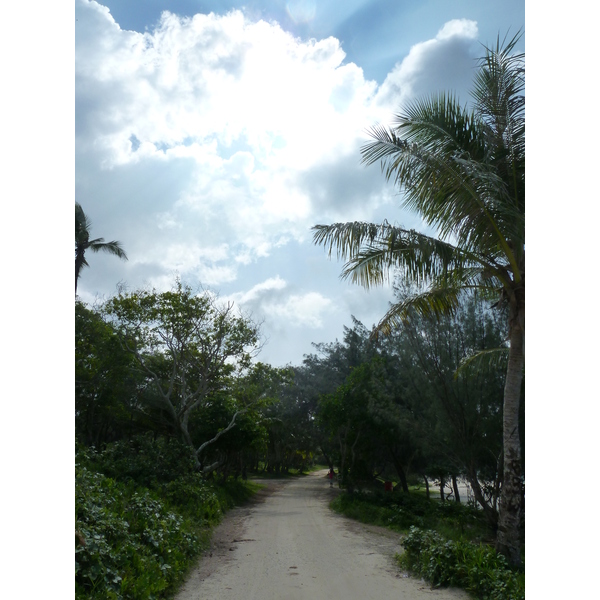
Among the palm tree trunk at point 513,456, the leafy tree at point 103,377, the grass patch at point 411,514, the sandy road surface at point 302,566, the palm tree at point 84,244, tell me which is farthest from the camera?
the leafy tree at point 103,377

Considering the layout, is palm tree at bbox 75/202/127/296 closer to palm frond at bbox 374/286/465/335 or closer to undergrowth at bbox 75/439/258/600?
undergrowth at bbox 75/439/258/600

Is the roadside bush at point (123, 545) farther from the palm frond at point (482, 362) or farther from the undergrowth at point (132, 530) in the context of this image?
the palm frond at point (482, 362)

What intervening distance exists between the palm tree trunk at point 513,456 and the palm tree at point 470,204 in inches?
0.5

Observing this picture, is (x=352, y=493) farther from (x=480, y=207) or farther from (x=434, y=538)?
(x=480, y=207)

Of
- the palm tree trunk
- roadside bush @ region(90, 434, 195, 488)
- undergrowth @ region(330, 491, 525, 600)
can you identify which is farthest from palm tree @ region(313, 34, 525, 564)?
roadside bush @ region(90, 434, 195, 488)

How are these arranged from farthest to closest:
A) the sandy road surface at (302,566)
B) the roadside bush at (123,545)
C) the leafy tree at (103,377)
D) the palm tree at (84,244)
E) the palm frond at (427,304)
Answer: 1. the leafy tree at (103,377)
2. the palm tree at (84,244)
3. the palm frond at (427,304)
4. the sandy road surface at (302,566)
5. the roadside bush at (123,545)

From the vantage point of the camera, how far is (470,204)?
554 cm

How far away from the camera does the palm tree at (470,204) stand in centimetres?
567

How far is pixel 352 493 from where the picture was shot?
51.9ft

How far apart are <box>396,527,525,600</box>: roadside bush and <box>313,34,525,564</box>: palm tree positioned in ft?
3.51

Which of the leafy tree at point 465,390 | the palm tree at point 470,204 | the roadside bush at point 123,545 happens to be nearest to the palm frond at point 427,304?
the palm tree at point 470,204
